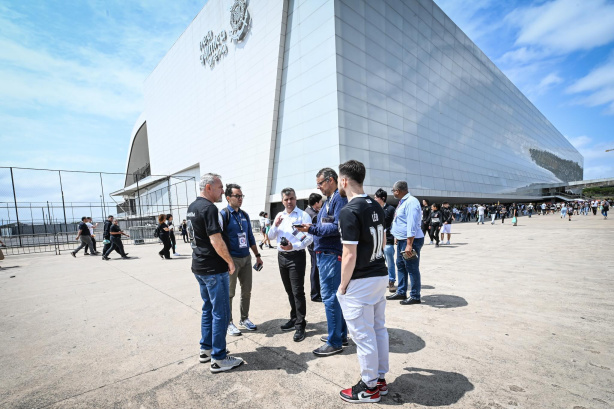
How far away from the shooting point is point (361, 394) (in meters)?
2.12

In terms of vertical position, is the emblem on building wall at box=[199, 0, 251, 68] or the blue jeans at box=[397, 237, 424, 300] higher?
the emblem on building wall at box=[199, 0, 251, 68]

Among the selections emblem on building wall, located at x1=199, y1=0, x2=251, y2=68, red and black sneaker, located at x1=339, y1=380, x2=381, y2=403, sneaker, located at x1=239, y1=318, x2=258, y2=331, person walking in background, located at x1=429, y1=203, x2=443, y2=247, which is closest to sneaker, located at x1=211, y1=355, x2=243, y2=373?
sneaker, located at x1=239, y1=318, x2=258, y2=331

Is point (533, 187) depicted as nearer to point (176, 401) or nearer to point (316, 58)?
point (316, 58)

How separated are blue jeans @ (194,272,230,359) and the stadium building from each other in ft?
53.4

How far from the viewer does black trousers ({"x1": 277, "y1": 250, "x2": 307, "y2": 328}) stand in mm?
3414

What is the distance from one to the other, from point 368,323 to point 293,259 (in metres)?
1.53

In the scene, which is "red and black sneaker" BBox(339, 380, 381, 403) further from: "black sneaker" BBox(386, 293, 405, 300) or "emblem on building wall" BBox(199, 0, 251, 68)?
"emblem on building wall" BBox(199, 0, 251, 68)

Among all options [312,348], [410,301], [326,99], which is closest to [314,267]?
[410,301]

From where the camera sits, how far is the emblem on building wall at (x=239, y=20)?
24.7m

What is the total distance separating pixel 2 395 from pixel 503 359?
482cm

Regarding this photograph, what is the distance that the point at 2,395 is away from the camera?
241 centimetres

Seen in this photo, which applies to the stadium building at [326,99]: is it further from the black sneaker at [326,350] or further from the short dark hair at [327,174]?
the black sneaker at [326,350]

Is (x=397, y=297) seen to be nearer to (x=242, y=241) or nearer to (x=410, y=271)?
Result: (x=410, y=271)

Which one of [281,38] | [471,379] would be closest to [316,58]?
[281,38]
